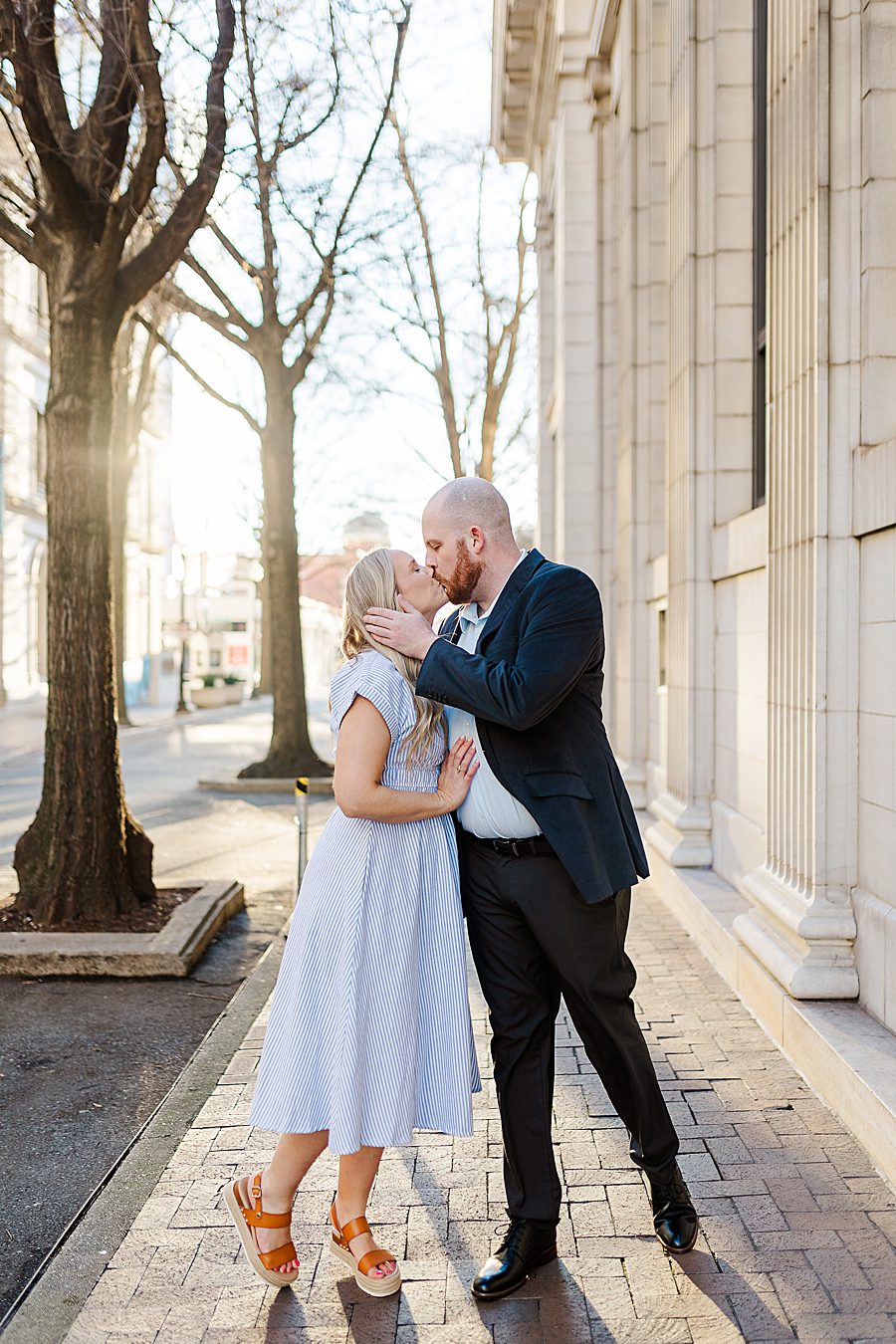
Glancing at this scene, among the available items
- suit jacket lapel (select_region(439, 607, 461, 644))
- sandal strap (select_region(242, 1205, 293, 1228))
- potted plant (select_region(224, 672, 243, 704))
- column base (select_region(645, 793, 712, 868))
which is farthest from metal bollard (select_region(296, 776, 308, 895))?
potted plant (select_region(224, 672, 243, 704))

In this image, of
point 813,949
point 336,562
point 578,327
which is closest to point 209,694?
point 336,562

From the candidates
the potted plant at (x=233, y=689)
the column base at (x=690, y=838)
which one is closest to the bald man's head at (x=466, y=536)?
the column base at (x=690, y=838)

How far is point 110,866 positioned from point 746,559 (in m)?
4.11

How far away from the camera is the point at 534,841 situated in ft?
10.9

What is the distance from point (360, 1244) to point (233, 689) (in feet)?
138

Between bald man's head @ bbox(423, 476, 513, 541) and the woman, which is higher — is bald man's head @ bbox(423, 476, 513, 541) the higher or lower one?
the higher one

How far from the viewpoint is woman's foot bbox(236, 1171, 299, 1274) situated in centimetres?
335

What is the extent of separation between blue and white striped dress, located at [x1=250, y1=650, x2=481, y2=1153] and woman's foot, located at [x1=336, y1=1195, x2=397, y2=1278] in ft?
0.74

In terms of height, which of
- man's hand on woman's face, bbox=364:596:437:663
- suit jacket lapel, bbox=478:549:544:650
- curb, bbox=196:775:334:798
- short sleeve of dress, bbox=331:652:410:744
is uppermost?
suit jacket lapel, bbox=478:549:544:650

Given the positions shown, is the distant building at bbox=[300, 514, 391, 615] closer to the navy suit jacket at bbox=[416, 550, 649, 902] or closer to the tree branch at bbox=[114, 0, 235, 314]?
the tree branch at bbox=[114, 0, 235, 314]

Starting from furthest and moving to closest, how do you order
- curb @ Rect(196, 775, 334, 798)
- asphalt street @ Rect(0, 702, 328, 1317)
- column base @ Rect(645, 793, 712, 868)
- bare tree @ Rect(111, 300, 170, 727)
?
bare tree @ Rect(111, 300, 170, 727), curb @ Rect(196, 775, 334, 798), column base @ Rect(645, 793, 712, 868), asphalt street @ Rect(0, 702, 328, 1317)

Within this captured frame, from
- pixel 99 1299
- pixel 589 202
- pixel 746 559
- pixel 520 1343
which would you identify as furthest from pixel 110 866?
pixel 589 202

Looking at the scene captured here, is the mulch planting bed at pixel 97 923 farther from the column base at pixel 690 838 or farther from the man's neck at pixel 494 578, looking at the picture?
the man's neck at pixel 494 578

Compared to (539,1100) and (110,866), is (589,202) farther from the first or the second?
(539,1100)
